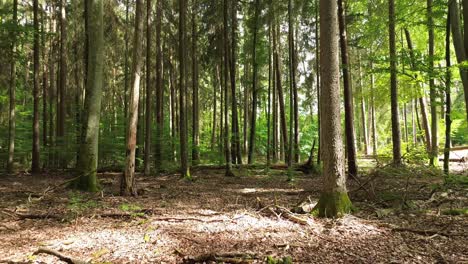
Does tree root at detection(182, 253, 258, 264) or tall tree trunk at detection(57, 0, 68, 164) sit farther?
tall tree trunk at detection(57, 0, 68, 164)

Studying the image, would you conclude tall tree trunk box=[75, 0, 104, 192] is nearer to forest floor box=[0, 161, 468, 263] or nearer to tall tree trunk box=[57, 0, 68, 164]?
forest floor box=[0, 161, 468, 263]

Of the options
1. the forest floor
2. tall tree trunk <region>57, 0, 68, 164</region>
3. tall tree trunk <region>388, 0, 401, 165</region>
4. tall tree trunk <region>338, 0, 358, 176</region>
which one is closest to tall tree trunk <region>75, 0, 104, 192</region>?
the forest floor

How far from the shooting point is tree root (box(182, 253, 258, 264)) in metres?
3.97

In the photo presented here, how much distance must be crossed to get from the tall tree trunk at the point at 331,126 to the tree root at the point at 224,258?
8.14 ft

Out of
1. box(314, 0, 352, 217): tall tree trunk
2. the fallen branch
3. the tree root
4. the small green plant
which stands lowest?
the tree root

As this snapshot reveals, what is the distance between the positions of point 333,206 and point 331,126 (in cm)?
145

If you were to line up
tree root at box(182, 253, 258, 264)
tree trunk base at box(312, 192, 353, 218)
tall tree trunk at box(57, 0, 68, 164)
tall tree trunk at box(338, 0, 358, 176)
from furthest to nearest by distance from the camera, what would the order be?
tall tree trunk at box(57, 0, 68, 164) < tall tree trunk at box(338, 0, 358, 176) < tree trunk base at box(312, 192, 353, 218) < tree root at box(182, 253, 258, 264)

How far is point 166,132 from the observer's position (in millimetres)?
18641

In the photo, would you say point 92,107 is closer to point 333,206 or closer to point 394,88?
point 333,206

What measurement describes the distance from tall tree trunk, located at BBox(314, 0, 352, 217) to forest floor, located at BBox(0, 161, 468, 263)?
0.36 m

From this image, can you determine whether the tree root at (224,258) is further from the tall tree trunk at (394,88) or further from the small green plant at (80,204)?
the tall tree trunk at (394,88)

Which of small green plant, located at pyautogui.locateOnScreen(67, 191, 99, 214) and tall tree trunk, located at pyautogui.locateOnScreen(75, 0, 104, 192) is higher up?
tall tree trunk, located at pyautogui.locateOnScreen(75, 0, 104, 192)

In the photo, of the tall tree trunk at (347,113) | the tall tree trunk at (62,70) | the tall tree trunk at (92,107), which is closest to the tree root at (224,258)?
the tall tree trunk at (92,107)

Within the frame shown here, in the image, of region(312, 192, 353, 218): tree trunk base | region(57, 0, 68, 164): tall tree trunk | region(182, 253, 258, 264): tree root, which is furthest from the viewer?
region(57, 0, 68, 164): tall tree trunk
